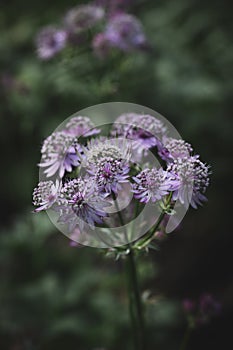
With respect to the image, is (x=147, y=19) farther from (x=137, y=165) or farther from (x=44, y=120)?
(x=137, y=165)

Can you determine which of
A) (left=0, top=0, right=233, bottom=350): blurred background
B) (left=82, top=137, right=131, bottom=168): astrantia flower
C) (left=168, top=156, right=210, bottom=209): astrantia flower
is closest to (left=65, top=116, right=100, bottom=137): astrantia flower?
(left=82, top=137, right=131, bottom=168): astrantia flower

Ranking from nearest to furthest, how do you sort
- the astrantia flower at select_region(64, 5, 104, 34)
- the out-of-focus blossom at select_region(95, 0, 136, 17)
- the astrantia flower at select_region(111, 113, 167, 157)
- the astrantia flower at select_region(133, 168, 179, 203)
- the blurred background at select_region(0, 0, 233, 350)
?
the astrantia flower at select_region(133, 168, 179, 203) → the astrantia flower at select_region(111, 113, 167, 157) → the blurred background at select_region(0, 0, 233, 350) → the astrantia flower at select_region(64, 5, 104, 34) → the out-of-focus blossom at select_region(95, 0, 136, 17)

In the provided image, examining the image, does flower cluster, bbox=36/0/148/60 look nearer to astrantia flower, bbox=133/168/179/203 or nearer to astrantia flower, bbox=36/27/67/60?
astrantia flower, bbox=36/27/67/60

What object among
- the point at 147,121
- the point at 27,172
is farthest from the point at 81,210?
the point at 27,172

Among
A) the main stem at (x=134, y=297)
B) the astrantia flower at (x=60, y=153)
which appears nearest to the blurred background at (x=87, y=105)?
the main stem at (x=134, y=297)

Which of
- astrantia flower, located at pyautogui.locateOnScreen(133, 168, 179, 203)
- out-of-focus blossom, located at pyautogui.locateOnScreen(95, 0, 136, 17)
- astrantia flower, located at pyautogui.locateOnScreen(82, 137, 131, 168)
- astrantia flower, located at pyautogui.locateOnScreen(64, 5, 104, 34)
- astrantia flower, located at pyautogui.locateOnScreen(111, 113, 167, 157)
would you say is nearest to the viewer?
astrantia flower, located at pyautogui.locateOnScreen(133, 168, 179, 203)

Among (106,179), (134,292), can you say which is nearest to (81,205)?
(106,179)

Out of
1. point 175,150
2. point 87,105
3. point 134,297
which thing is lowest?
point 134,297

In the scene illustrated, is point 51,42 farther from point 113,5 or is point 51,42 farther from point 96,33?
point 113,5
